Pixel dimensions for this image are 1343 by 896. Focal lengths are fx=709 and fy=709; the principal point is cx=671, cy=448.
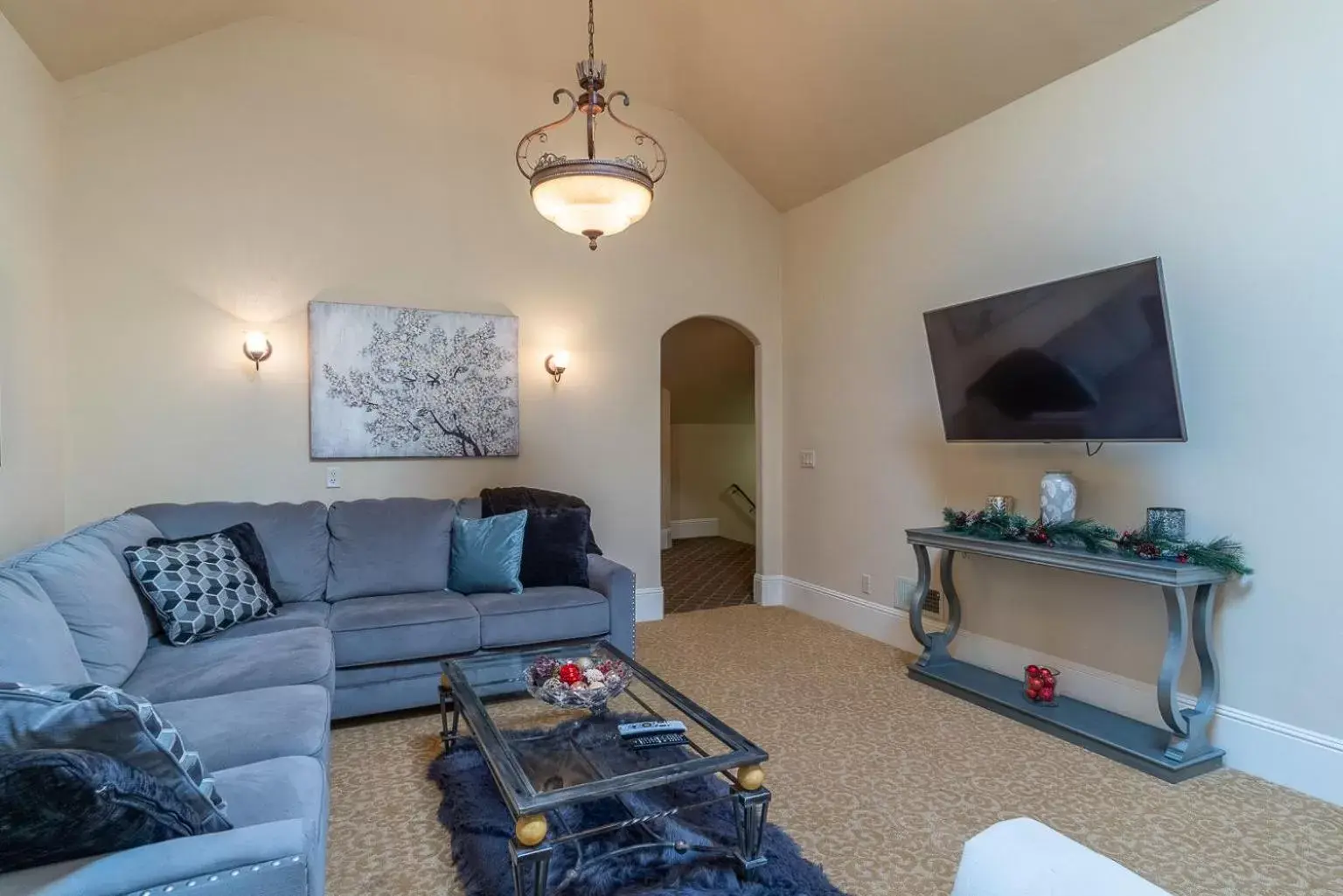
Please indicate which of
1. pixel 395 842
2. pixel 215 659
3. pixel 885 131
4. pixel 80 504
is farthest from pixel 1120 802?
pixel 80 504

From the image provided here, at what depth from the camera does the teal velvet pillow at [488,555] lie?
3635mm

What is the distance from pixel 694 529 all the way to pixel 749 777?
22.8 ft

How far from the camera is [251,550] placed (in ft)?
10.8

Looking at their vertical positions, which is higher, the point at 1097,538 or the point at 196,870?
the point at 1097,538

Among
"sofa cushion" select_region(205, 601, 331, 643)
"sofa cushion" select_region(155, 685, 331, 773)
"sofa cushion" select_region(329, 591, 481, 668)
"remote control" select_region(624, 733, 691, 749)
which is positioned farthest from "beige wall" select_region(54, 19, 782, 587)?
"remote control" select_region(624, 733, 691, 749)

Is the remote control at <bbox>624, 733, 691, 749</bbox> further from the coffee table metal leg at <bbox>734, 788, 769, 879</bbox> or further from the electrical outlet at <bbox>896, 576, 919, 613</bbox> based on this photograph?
the electrical outlet at <bbox>896, 576, 919, 613</bbox>

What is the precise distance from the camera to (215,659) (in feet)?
8.21

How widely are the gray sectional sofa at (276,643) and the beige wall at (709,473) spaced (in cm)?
501

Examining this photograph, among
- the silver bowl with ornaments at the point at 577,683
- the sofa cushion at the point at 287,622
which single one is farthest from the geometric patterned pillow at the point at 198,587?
the silver bowl with ornaments at the point at 577,683

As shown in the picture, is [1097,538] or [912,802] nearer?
[912,802]

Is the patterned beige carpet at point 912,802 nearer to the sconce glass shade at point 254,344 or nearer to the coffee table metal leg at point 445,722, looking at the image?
the coffee table metal leg at point 445,722

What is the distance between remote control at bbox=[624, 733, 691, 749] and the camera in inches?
85.8

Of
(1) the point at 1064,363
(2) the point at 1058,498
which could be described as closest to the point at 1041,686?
(2) the point at 1058,498

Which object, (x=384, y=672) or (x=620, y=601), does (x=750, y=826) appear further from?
(x=384, y=672)
